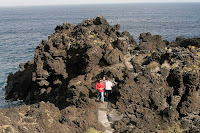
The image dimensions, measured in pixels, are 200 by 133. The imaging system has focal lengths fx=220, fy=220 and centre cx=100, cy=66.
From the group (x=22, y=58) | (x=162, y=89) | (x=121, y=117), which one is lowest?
(x=22, y=58)

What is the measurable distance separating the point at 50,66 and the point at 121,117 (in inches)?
511

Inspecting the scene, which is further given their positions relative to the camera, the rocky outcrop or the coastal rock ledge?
the coastal rock ledge

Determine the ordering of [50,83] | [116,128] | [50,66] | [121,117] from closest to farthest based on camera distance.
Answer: [116,128] → [121,117] → [50,66] → [50,83]

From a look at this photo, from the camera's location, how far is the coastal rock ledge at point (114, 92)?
11562mm

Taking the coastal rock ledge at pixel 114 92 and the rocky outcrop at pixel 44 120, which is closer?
the rocky outcrop at pixel 44 120

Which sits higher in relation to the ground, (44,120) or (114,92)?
(44,120)

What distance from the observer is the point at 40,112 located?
10.7 meters

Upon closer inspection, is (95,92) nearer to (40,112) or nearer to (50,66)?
(40,112)

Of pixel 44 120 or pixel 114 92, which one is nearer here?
pixel 44 120

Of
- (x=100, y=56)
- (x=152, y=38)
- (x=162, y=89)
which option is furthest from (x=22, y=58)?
(x=162, y=89)

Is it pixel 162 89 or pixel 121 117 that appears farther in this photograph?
pixel 162 89

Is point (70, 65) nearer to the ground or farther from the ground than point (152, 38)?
nearer to the ground

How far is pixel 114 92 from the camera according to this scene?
659 inches

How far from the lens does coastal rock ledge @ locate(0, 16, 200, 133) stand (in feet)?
37.9
